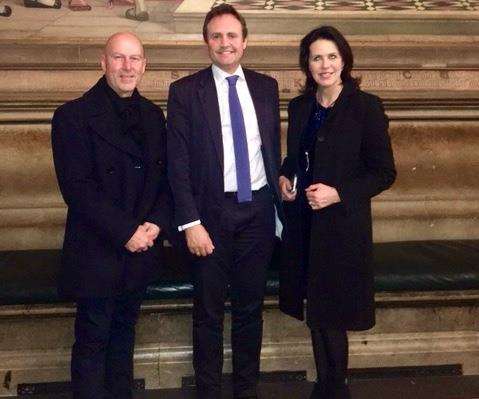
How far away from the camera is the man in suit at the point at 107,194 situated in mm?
2357

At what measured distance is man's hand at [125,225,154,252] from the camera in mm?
2391

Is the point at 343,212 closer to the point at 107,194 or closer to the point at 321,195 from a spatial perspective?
the point at 321,195

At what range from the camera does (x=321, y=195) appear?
2383 mm

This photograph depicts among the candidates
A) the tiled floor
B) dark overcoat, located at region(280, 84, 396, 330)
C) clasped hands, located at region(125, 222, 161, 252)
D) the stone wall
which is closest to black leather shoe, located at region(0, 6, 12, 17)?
the stone wall

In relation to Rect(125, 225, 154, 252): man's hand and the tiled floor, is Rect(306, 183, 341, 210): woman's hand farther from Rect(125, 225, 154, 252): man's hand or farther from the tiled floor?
the tiled floor

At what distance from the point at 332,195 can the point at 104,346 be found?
41.2 inches

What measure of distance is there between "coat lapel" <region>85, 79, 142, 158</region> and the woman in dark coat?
645 mm

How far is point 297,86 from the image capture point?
3.65 m

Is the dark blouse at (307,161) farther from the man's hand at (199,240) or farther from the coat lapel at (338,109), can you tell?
the man's hand at (199,240)

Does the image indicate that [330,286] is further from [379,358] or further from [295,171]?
[379,358]

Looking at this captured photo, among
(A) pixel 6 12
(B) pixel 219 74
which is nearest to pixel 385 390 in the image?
(B) pixel 219 74

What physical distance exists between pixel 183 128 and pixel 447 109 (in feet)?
6.08

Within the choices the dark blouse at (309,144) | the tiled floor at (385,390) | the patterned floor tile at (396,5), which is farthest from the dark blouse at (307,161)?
the patterned floor tile at (396,5)

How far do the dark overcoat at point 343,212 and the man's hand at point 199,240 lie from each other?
35 centimetres
